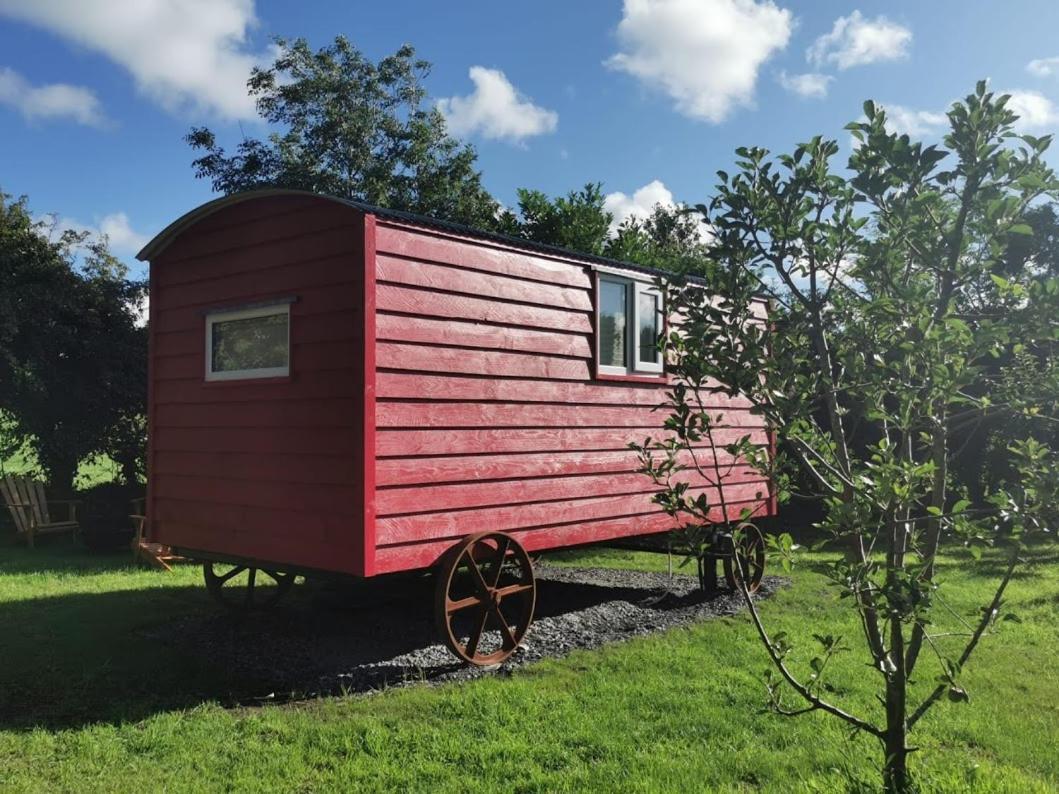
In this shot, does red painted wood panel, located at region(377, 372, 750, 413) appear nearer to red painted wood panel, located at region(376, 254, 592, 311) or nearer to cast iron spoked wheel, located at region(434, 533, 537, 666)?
red painted wood panel, located at region(376, 254, 592, 311)

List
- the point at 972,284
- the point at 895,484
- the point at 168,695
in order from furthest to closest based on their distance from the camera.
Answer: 1. the point at 168,695
2. the point at 972,284
3. the point at 895,484

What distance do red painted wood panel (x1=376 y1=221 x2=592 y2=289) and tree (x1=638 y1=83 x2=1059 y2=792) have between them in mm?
2357

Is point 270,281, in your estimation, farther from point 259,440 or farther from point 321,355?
point 259,440

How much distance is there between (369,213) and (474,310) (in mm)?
1044

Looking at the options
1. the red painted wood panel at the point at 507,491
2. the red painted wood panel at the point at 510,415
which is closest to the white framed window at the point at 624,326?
the red painted wood panel at the point at 510,415

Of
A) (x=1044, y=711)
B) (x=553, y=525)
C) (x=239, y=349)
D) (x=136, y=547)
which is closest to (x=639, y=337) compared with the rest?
(x=553, y=525)

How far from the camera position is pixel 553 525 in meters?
6.12

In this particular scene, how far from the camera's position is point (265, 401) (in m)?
5.51

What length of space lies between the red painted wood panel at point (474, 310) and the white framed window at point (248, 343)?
90cm

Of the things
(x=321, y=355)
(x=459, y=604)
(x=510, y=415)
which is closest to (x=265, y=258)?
(x=321, y=355)

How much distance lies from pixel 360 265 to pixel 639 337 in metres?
2.91

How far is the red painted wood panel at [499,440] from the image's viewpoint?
498cm

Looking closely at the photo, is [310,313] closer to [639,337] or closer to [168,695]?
[168,695]

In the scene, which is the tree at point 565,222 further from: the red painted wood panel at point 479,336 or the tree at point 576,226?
the red painted wood panel at point 479,336
